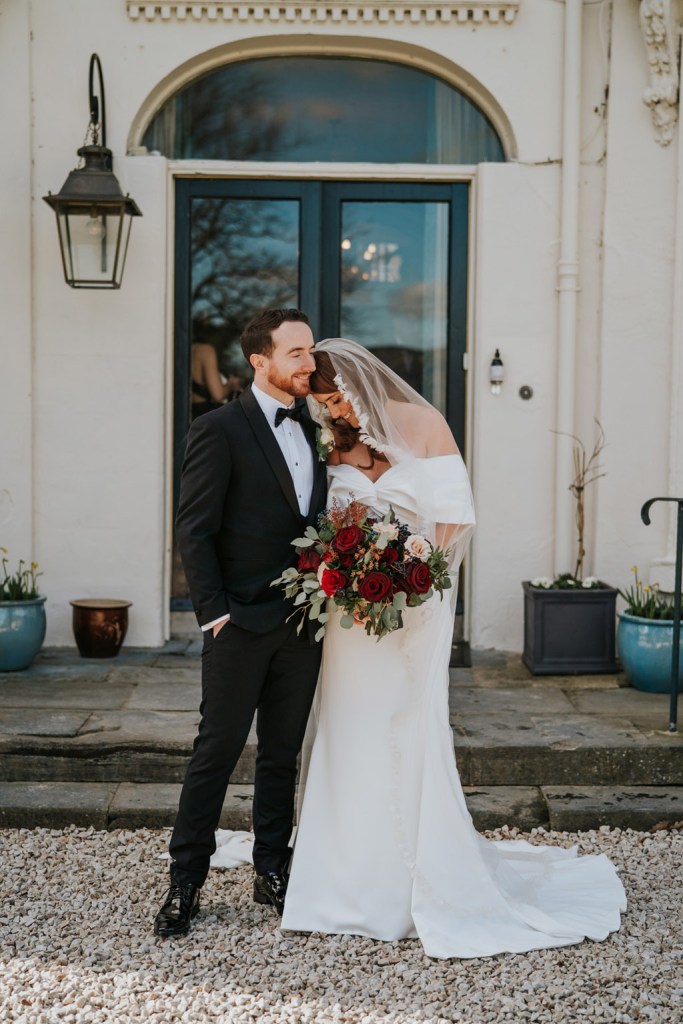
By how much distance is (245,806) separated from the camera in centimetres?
459

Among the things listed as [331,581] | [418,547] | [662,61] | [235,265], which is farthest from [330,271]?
[331,581]

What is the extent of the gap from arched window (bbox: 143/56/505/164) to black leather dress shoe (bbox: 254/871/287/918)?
4.58m

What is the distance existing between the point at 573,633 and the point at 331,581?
312cm

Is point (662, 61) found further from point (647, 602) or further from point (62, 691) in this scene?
point (62, 691)

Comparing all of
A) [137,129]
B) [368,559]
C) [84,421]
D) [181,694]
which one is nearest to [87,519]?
[84,421]

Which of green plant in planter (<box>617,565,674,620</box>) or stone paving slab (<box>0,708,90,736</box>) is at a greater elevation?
green plant in planter (<box>617,565,674,620</box>)

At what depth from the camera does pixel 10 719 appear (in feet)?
17.0

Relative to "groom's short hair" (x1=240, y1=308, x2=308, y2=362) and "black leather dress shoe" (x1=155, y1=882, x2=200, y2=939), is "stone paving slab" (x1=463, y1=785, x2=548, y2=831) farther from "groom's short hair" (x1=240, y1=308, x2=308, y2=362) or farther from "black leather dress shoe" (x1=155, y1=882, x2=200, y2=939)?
"groom's short hair" (x1=240, y1=308, x2=308, y2=362)

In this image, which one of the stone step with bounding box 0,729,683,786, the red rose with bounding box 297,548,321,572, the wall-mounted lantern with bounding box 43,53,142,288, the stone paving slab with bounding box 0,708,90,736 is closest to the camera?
the red rose with bounding box 297,548,321,572

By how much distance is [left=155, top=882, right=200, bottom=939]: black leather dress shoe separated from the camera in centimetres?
356

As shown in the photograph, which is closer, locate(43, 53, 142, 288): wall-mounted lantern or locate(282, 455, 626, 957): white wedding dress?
locate(282, 455, 626, 957): white wedding dress

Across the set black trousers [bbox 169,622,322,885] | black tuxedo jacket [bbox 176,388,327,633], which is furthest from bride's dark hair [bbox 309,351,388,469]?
black trousers [bbox 169,622,322,885]

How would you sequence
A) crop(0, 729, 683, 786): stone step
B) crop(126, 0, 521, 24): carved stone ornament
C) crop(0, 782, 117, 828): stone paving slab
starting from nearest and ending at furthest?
crop(0, 782, 117, 828): stone paving slab → crop(0, 729, 683, 786): stone step → crop(126, 0, 521, 24): carved stone ornament

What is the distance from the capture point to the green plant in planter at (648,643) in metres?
5.83
